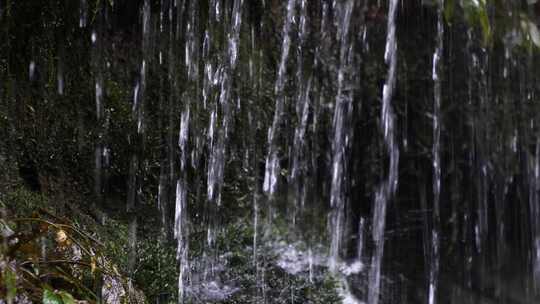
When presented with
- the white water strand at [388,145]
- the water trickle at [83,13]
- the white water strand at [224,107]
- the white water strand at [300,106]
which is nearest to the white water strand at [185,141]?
the white water strand at [224,107]

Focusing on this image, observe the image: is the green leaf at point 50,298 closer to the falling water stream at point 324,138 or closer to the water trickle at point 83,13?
the falling water stream at point 324,138

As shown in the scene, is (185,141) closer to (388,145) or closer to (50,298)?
(388,145)

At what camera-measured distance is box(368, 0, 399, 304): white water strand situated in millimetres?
3256

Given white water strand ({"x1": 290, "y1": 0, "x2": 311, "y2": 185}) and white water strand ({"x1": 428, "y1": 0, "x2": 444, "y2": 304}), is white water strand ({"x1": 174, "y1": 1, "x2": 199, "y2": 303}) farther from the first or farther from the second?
white water strand ({"x1": 428, "y1": 0, "x2": 444, "y2": 304})

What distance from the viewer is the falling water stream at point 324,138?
9.08 feet

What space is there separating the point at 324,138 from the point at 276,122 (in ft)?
0.90

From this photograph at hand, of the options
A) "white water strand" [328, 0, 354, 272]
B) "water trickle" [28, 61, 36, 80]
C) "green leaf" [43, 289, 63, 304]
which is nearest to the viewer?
"green leaf" [43, 289, 63, 304]

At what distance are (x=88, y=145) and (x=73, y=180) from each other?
159mm

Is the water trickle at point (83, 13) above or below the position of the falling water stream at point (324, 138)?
above

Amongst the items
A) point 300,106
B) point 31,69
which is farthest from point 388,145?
point 31,69

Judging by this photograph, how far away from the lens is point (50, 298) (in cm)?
172

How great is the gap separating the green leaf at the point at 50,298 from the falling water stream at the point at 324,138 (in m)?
0.85

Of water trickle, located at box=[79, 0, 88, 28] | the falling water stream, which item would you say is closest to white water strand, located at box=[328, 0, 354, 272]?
the falling water stream

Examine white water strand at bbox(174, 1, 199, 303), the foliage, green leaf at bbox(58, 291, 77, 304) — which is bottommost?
green leaf at bbox(58, 291, 77, 304)
